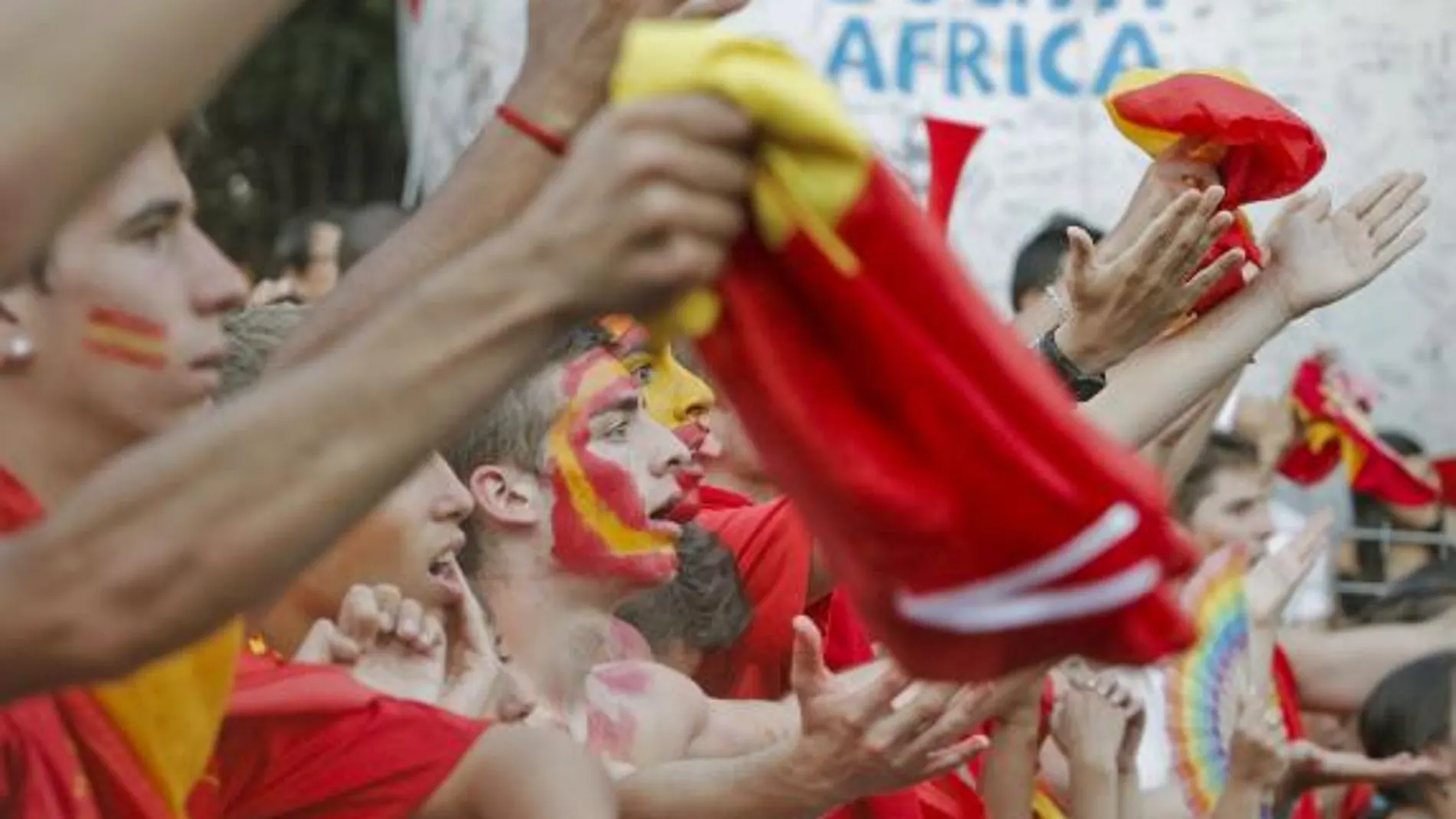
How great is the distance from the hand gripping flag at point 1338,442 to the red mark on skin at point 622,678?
12.0ft

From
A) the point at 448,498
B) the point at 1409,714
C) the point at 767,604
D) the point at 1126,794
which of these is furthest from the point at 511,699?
the point at 1409,714

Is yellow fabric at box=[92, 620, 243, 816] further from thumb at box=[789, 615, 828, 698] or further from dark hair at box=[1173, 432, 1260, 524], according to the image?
dark hair at box=[1173, 432, 1260, 524]

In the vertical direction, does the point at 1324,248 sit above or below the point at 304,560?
below

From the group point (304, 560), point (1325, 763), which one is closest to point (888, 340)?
point (304, 560)

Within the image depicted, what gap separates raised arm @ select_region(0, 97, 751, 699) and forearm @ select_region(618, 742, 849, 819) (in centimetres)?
182

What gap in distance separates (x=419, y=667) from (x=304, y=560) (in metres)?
1.78

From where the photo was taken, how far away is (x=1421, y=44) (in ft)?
27.9

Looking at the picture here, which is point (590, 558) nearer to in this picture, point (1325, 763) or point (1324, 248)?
point (1324, 248)

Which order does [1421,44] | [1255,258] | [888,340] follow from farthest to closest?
[1421,44] < [1255,258] < [888,340]

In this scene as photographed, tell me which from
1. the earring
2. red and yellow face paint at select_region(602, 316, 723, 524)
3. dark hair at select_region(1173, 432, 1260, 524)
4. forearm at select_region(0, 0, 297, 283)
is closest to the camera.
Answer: forearm at select_region(0, 0, 297, 283)

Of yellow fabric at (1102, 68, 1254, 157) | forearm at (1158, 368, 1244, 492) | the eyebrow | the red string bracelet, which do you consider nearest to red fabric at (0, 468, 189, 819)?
the eyebrow

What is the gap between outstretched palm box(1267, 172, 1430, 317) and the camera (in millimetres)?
4844

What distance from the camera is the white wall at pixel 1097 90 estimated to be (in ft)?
26.6

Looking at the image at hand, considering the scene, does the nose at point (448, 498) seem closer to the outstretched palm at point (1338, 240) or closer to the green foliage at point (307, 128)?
the outstretched palm at point (1338, 240)
